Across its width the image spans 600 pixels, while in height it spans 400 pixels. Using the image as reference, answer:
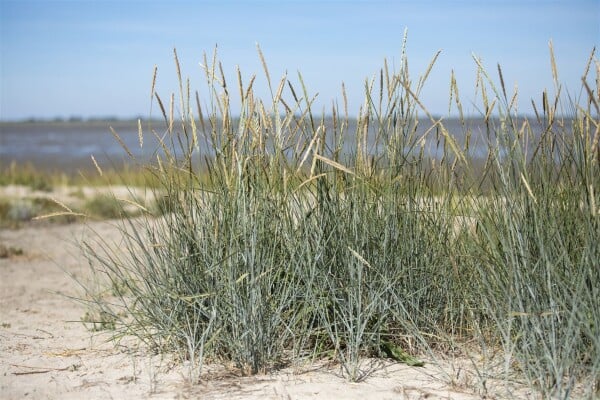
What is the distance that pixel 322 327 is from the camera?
9.88 feet

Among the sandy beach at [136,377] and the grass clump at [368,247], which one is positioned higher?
the grass clump at [368,247]

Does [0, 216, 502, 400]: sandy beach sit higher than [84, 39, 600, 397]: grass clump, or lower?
lower

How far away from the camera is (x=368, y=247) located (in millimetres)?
3172

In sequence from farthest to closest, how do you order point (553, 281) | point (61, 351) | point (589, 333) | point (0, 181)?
point (0, 181) < point (61, 351) < point (553, 281) < point (589, 333)

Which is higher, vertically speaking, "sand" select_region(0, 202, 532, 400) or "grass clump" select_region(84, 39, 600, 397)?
"grass clump" select_region(84, 39, 600, 397)

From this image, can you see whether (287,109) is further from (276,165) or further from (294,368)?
(294,368)

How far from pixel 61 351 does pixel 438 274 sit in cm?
183

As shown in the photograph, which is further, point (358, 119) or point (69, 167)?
point (69, 167)

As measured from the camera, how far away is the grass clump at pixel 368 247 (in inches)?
112

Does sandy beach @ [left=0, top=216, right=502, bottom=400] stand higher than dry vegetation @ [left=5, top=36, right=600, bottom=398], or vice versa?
dry vegetation @ [left=5, top=36, right=600, bottom=398]

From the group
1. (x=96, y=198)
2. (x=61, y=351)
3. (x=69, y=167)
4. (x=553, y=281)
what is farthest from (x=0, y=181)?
(x=553, y=281)

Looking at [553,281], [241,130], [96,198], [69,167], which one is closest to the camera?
[553,281]

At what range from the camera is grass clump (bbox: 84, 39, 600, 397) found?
112 inches

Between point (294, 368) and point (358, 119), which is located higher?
point (358, 119)
